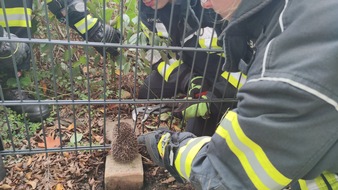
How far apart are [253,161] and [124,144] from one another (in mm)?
894

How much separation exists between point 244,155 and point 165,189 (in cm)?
95

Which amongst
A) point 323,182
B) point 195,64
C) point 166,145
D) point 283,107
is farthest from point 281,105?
point 195,64

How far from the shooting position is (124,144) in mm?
1694

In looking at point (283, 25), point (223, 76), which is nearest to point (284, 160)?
point (283, 25)

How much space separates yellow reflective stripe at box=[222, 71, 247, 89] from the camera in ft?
5.62

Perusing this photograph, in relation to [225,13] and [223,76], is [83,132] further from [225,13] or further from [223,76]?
[225,13]

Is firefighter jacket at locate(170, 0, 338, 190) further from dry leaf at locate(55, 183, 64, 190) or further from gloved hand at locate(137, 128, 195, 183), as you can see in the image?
dry leaf at locate(55, 183, 64, 190)

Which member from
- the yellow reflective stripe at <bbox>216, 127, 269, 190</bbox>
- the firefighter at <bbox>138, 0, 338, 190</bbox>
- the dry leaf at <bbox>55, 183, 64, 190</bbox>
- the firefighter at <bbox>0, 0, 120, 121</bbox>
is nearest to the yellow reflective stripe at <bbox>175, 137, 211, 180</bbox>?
the firefighter at <bbox>138, 0, 338, 190</bbox>

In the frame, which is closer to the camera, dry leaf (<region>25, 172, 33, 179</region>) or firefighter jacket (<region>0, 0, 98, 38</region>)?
dry leaf (<region>25, 172, 33, 179</region>)

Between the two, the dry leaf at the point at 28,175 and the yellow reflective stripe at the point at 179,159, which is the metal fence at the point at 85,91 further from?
the yellow reflective stripe at the point at 179,159

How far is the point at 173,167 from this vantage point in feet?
4.87

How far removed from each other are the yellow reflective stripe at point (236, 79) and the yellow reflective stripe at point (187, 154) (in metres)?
0.51

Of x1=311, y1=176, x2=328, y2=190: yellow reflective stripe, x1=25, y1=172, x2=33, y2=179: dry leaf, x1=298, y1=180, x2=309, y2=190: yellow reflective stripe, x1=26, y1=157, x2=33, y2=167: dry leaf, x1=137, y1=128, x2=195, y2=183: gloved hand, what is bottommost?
x1=25, y1=172, x2=33, y2=179: dry leaf

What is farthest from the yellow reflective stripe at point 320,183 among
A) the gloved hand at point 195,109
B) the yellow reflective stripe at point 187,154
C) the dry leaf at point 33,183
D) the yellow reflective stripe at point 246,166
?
the dry leaf at point 33,183
